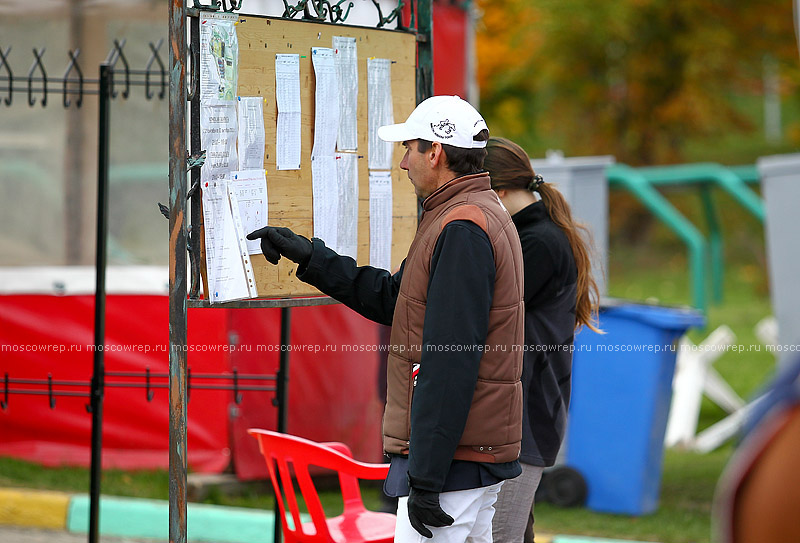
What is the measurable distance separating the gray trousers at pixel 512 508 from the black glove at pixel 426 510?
0.68m

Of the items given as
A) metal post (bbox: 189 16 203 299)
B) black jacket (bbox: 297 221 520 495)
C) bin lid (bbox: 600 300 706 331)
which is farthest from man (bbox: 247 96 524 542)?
bin lid (bbox: 600 300 706 331)

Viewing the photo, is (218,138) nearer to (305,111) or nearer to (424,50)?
(305,111)

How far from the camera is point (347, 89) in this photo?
3326 mm

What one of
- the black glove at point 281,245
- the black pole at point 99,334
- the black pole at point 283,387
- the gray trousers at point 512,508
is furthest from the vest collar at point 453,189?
the black pole at point 99,334

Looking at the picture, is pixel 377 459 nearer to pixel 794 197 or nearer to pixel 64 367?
pixel 64 367

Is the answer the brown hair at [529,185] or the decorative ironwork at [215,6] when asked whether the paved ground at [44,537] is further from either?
the decorative ironwork at [215,6]

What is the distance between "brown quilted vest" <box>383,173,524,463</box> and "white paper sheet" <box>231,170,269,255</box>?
1.81 feet

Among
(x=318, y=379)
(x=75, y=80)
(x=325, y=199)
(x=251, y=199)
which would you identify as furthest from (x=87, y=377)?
(x=251, y=199)

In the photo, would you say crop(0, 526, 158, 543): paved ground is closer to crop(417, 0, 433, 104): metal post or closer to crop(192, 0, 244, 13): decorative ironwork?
crop(417, 0, 433, 104): metal post

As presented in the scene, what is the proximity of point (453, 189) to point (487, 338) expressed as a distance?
0.42m

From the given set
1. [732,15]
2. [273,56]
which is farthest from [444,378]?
[732,15]

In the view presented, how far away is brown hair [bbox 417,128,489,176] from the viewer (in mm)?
2721

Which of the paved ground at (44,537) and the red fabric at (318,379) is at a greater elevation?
the red fabric at (318,379)

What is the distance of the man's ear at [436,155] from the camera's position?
107 inches
